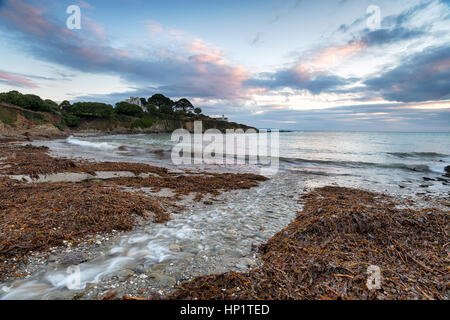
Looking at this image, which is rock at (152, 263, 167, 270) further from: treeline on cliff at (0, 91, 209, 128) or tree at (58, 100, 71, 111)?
tree at (58, 100, 71, 111)

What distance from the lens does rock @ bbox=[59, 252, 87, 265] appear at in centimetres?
330

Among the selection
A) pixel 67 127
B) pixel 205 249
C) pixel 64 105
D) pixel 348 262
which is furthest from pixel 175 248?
pixel 64 105

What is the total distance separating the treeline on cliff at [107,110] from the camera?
61094 millimetres

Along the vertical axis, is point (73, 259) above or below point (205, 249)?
above

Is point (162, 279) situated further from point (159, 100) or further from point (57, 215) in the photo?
point (159, 100)

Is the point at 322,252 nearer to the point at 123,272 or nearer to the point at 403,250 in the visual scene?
the point at 403,250

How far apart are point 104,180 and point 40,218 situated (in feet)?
17.6

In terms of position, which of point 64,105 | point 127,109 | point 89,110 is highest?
point 127,109

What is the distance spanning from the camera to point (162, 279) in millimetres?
2908

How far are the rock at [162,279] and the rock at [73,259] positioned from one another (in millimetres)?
1373

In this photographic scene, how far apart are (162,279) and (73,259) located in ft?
5.67

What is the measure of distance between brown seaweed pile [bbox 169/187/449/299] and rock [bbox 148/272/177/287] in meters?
0.23

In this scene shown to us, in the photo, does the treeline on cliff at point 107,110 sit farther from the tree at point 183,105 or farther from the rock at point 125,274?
the rock at point 125,274
